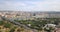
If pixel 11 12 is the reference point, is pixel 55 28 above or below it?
below

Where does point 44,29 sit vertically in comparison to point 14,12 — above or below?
below

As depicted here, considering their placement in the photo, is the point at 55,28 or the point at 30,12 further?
the point at 30,12

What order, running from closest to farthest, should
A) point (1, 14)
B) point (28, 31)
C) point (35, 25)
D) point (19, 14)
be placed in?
1. point (28, 31)
2. point (35, 25)
3. point (1, 14)
4. point (19, 14)

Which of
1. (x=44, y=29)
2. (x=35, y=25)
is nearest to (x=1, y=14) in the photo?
(x=35, y=25)

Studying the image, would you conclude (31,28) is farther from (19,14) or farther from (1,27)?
(19,14)

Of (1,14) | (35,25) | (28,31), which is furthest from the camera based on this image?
(1,14)

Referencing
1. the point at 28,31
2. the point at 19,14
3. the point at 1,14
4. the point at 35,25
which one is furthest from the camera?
the point at 19,14

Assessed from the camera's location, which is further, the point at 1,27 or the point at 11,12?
the point at 11,12

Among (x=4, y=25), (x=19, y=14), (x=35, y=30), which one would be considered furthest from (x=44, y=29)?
(x=19, y=14)

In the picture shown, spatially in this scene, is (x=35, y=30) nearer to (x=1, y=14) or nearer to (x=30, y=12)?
(x=30, y=12)
